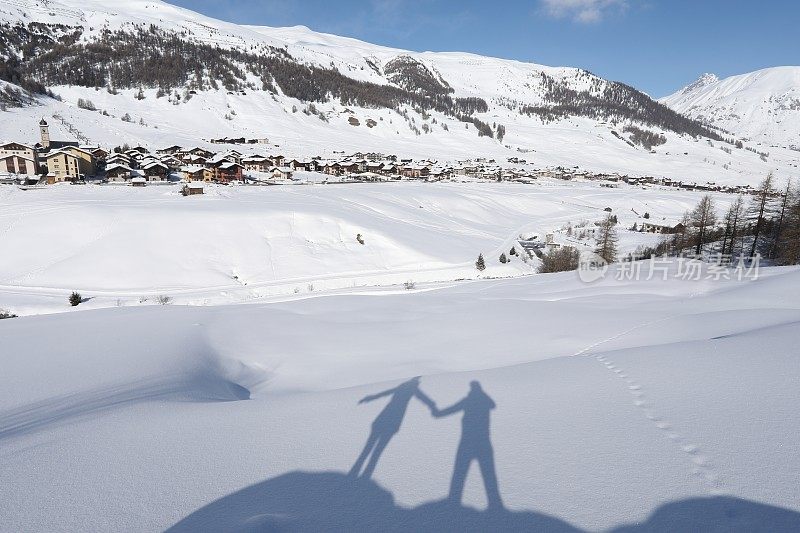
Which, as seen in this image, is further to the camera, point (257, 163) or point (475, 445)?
point (257, 163)

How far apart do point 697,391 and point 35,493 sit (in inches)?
232

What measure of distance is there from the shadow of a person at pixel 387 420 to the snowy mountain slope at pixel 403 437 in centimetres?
9

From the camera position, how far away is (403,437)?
3875mm

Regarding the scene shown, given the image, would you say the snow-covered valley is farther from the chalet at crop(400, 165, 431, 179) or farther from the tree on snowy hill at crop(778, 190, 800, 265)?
the chalet at crop(400, 165, 431, 179)

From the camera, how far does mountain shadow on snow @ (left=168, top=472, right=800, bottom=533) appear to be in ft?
8.18

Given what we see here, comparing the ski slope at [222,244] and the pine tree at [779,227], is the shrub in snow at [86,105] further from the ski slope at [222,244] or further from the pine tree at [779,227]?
the pine tree at [779,227]

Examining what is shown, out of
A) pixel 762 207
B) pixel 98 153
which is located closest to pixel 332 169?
pixel 98 153

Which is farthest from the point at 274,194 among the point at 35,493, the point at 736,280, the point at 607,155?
the point at 607,155

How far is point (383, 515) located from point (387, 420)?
144cm

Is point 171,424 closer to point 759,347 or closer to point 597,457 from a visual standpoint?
point 597,457

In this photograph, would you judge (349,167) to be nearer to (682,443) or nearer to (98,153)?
(98,153)

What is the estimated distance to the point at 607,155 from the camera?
480 ft

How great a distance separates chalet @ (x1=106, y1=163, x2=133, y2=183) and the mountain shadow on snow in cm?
6360

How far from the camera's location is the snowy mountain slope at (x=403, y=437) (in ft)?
9.07
